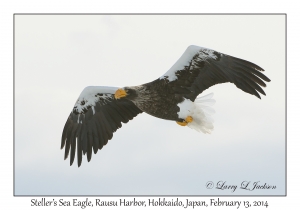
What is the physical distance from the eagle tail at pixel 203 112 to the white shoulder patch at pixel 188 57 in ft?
2.11

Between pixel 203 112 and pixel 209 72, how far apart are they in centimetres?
71

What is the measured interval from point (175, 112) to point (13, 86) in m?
2.37

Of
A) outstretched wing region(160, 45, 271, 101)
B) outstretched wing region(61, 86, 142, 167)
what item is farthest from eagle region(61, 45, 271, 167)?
outstretched wing region(61, 86, 142, 167)

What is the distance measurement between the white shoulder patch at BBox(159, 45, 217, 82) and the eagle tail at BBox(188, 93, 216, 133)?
0.64 meters

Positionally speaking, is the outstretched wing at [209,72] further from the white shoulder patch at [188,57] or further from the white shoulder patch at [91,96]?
the white shoulder patch at [91,96]

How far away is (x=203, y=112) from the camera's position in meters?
8.52

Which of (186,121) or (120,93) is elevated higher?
(120,93)

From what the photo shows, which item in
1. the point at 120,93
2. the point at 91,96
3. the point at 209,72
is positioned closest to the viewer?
the point at 209,72

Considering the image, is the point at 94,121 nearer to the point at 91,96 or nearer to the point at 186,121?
the point at 91,96

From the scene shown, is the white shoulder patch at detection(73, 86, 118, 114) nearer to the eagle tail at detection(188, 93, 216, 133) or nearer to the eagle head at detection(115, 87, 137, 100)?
the eagle head at detection(115, 87, 137, 100)

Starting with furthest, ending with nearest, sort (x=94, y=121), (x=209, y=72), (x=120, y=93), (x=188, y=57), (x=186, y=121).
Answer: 1. (x=94, y=121)
2. (x=186, y=121)
3. (x=120, y=93)
4. (x=209, y=72)
5. (x=188, y=57)

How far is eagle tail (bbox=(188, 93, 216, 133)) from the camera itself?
8.48 m

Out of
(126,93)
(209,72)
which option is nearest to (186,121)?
(209,72)
